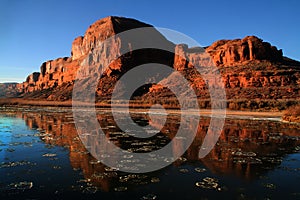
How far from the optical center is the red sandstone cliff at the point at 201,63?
58.5m

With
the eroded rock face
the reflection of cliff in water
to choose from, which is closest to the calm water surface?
the reflection of cliff in water

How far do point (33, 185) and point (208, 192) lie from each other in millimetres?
5813

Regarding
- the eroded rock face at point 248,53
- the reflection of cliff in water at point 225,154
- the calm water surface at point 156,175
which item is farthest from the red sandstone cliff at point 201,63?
the calm water surface at point 156,175

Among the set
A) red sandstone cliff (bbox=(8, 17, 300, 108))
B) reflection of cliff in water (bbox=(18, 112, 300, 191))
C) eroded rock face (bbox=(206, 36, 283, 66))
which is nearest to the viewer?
reflection of cliff in water (bbox=(18, 112, 300, 191))

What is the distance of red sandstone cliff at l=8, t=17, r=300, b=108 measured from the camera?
58.5 metres

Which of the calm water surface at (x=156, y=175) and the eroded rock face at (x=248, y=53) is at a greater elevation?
the eroded rock face at (x=248, y=53)

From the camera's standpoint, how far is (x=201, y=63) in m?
99.3

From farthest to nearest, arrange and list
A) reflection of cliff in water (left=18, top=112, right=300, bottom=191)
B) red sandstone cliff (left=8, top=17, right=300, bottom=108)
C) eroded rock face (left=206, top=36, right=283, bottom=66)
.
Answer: eroded rock face (left=206, top=36, right=283, bottom=66) → red sandstone cliff (left=8, top=17, right=300, bottom=108) → reflection of cliff in water (left=18, top=112, right=300, bottom=191)

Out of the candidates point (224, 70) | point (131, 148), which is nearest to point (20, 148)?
point (131, 148)

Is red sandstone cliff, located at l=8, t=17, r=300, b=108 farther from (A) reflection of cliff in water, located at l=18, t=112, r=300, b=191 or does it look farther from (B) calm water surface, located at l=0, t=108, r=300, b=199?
(B) calm water surface, located at l=0, t=108, r=300, b=199

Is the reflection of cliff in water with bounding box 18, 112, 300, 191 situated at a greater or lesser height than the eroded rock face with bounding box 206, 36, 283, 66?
lesser

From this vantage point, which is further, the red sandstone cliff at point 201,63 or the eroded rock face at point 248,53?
the eroded rock face at point 248,53

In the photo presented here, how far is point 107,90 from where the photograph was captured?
86.5 m

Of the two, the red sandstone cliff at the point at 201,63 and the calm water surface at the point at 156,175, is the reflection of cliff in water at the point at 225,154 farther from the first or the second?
the red sandstone cliff at the point at 201,63
